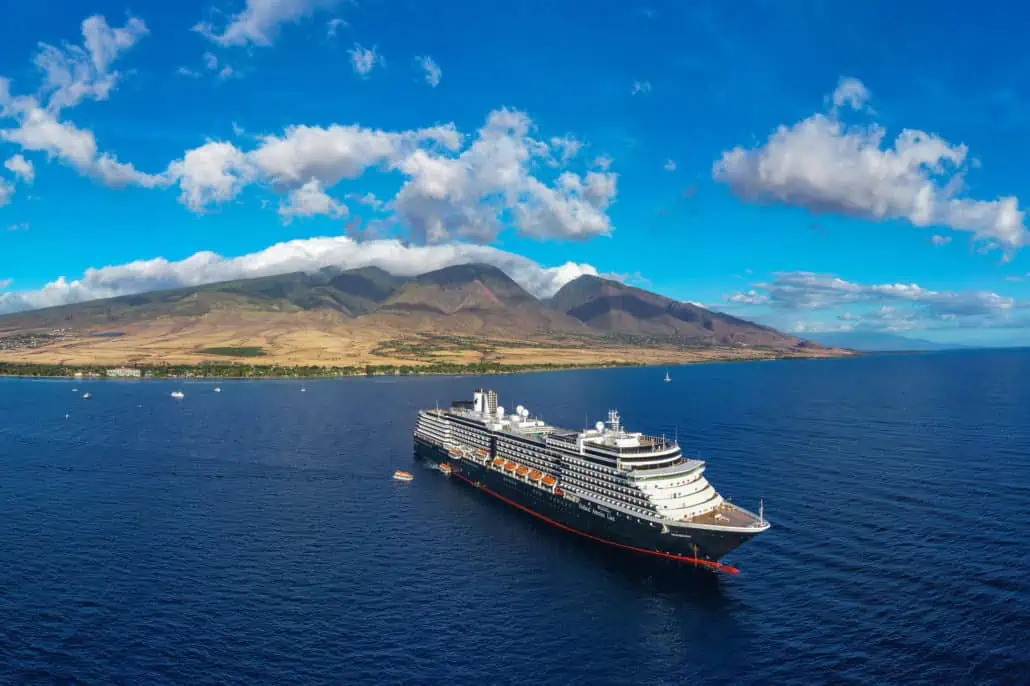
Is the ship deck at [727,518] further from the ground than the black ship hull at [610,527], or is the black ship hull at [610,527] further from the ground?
the ship deck at [727,518]

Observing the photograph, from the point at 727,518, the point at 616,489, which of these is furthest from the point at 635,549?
the point at 727,518

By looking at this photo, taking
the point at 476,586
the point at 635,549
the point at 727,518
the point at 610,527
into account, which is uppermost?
the point at 727,518

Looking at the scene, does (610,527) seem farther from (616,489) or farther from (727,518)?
(727,518)

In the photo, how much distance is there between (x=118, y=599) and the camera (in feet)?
257

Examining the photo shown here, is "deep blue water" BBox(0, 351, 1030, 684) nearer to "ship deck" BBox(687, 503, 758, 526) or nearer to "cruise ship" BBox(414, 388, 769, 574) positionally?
"cruise ship" BBox(414, 388, 769, 574)

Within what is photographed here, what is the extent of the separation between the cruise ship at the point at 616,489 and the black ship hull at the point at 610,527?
138 mm

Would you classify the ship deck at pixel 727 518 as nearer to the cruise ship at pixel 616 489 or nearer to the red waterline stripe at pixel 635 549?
the cruise ship at pixel 616 489

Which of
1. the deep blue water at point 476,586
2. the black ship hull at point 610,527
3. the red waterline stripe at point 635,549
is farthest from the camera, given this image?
the black ship hull at point 610,527

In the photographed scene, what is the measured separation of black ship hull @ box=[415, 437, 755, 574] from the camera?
87062 millimetres

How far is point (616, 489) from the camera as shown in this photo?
98.9 m

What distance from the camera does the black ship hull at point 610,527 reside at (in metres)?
87.1

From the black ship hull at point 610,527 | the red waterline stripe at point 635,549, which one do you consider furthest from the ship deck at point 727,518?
the red waterline stripe at point 635,549

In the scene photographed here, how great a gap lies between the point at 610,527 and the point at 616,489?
5.85m

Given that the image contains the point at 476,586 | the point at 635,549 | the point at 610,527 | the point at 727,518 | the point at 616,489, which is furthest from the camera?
the point at 616,489
